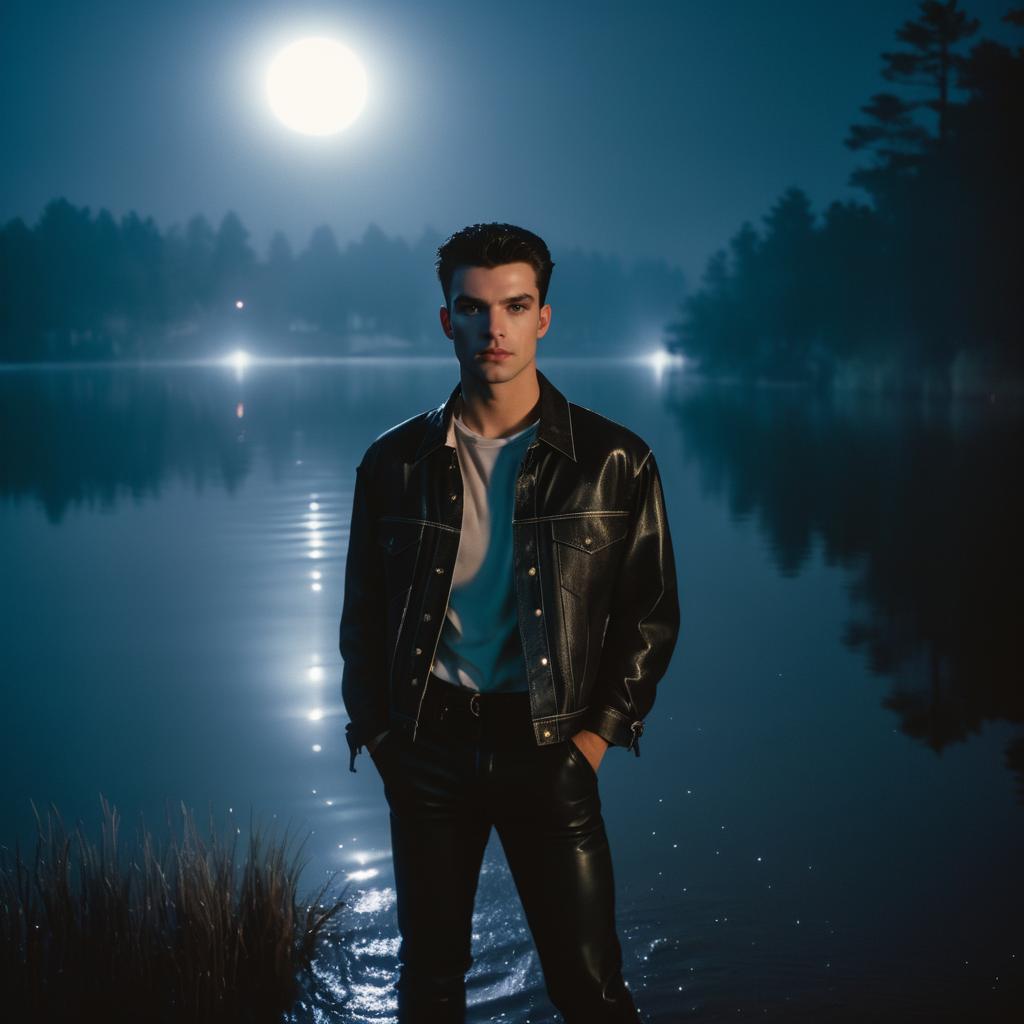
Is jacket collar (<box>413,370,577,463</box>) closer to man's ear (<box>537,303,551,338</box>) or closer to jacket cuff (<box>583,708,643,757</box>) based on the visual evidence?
man's ear (<box>537,303,551,338</box>)

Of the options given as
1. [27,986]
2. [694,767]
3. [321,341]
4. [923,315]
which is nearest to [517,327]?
[27,986]

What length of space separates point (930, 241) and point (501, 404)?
126 feet

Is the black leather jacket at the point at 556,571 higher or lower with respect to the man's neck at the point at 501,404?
lower

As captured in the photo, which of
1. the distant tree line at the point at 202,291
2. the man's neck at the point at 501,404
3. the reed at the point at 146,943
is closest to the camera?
the man's neck at the point at 501,404

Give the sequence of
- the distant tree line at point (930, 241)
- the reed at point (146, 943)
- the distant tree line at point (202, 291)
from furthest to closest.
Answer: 1. the distant tree line at point (202, 291)
2. the distant tree line at point (930, 241)
3. the reed at point (146, 943)

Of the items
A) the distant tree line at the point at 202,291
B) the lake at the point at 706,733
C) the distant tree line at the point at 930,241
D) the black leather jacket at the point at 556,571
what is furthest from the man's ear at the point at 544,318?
the distant tree line at the point at 202,291

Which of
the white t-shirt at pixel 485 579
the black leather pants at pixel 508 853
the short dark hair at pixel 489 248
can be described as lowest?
the black leather pants at pixel 508 853

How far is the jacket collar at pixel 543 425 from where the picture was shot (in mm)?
2344

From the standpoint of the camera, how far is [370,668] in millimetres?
2486

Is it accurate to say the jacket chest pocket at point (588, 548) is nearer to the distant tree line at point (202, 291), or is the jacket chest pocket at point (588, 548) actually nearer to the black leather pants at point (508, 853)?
the black leather pants at point (508, 853)

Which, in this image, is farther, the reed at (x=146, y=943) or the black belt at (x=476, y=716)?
the reed at (x=146, y=943)

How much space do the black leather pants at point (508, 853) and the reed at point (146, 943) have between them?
79 cm

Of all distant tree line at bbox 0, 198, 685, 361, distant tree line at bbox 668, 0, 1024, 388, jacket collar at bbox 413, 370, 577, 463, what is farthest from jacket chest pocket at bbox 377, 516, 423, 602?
distant tree line at bbox 0, 198, 685, 361

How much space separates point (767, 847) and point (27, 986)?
254 centimetres
